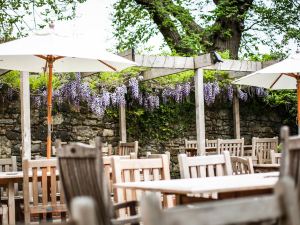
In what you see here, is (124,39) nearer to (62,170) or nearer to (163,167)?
(163,167)

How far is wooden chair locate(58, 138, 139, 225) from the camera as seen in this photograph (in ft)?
8.59

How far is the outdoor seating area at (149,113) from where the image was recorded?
264cm

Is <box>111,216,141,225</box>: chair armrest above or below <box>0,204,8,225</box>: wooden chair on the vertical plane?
above

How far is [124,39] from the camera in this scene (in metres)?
13.3

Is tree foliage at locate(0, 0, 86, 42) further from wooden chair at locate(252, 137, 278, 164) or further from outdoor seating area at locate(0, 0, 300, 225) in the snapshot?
wooden chair at locate(252, 137, 278, 164)

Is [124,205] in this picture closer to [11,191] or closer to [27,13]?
[11,191]

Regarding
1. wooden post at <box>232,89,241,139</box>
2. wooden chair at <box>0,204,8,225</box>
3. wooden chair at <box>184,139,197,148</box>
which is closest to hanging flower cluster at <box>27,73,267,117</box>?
wooden post at <box>232,89,241,139</box>

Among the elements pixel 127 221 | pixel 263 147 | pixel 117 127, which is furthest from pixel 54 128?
pixel 127 221

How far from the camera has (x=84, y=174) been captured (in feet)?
8.79

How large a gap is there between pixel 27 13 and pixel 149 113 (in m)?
2.85

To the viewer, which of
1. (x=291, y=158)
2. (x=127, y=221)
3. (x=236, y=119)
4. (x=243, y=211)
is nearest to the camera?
(x=243, y=211)

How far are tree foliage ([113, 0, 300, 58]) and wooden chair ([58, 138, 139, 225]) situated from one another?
973 cm

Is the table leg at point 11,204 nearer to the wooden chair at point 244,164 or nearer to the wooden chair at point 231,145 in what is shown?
the wooden chair at point 244,164

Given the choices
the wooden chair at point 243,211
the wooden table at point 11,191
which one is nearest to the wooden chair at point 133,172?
the wooden table at point 11,191
